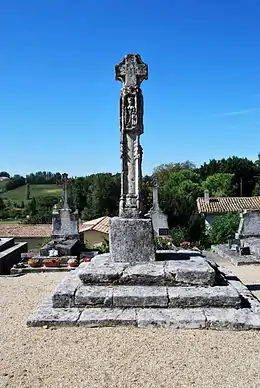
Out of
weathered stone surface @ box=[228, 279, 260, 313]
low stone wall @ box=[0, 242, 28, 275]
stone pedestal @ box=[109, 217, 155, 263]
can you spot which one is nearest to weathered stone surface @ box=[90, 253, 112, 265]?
stone pedestal @ box=[109, 217, 155, 263]

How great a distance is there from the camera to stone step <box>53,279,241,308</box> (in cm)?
604

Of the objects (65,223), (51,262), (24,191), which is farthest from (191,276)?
(24,191)

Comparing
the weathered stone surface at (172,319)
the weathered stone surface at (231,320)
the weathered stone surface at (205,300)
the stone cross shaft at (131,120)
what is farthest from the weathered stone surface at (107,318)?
the stone cross shaft at (131,120)

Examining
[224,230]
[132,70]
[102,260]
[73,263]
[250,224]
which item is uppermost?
[132,70]

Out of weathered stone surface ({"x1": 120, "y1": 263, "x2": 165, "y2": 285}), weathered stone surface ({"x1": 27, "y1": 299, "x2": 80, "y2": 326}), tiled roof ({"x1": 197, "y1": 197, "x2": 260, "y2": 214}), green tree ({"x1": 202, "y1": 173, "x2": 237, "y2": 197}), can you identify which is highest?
green tree ({"x1": 202, "y1": 173, "x2": 237, "y2": 197})

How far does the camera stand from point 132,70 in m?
7.83

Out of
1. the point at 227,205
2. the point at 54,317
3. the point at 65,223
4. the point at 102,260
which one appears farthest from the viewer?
the point at 227,205

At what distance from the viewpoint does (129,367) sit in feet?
14.4

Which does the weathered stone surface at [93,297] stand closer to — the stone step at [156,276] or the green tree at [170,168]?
the stone step at [156,276]

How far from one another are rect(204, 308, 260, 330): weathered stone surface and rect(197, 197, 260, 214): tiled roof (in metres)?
26.1

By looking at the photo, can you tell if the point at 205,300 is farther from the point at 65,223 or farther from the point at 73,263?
the point at 65,223

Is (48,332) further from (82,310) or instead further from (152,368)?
(152,368)

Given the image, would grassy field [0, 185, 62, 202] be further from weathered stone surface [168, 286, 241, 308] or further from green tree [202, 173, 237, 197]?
weathered stone surface [168, 286, 241, 308]

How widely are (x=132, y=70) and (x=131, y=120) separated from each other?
0.94m
